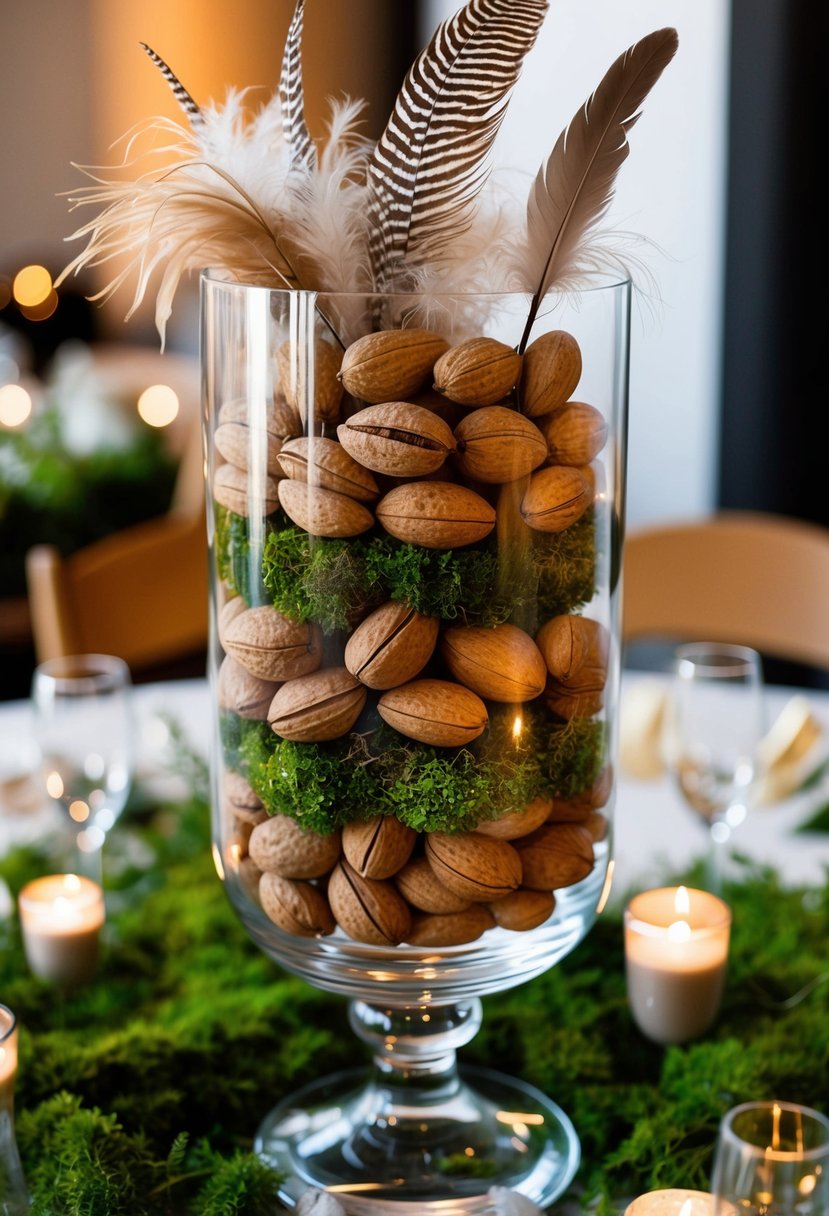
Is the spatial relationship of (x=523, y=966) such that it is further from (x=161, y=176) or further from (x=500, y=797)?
(x=161, y=176)

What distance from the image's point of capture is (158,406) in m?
2.60

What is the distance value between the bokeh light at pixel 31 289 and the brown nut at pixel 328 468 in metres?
2.99

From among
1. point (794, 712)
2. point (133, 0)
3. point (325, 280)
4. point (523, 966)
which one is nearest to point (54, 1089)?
point (523, 966)

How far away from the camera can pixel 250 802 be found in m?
0.57

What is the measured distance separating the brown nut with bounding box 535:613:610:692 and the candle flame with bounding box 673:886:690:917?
0.73ft

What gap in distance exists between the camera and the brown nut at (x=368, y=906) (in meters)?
0.53

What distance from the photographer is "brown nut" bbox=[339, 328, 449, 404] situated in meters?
0.51

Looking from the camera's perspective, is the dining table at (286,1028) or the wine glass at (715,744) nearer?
the dining table at (286,1028)

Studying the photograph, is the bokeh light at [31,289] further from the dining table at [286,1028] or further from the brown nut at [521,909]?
the brown nut at [521,909]

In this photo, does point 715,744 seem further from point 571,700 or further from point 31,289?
point 31,289

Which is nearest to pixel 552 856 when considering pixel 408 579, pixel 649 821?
pixel 408 579

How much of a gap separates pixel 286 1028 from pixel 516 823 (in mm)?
265

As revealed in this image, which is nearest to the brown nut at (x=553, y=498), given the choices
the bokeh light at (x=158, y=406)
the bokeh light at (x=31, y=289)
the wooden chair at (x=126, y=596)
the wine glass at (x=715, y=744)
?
the wine glass at (x=715, y=744)

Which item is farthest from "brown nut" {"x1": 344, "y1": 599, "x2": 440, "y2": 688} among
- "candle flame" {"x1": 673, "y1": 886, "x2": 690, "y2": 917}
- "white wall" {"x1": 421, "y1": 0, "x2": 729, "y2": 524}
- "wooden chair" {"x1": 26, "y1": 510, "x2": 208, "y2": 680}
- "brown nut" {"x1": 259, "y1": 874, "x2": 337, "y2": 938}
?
"white wall" {"x1": 421, "y1": 0, "x2": 729, "y2": 524}
